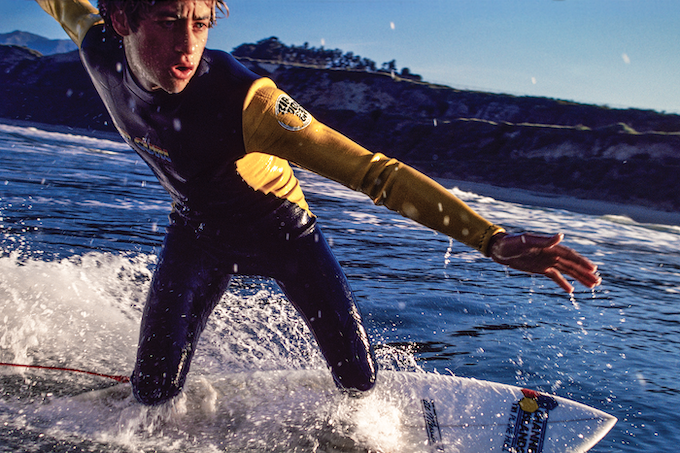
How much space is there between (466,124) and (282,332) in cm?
4305

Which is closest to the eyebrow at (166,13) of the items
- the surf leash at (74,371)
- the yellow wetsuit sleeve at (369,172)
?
the yellow wetsuit sleeve at (369,172)

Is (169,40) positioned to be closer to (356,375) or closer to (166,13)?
(166,13)

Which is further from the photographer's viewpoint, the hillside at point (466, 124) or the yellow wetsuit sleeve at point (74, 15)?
the hillside at point (466, 124)

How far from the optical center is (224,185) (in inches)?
97.7

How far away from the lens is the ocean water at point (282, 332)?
292 centimetres

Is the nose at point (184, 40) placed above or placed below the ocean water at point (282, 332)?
above

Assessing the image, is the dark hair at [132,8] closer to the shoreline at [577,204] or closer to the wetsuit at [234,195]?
the wetsuit at [234,195]

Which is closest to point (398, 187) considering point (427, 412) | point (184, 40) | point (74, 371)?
point (184, 40)

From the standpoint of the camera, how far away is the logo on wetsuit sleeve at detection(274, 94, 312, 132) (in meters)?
2.09

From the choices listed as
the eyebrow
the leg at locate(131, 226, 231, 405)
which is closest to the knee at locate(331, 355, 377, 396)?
the leg at locate(131, 226, 231, 405)

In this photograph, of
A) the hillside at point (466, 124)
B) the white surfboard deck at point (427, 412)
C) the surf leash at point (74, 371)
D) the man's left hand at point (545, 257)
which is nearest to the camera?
the man's left hand at point (545, 257)

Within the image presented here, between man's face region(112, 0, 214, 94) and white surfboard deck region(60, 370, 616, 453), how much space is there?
1.81 m

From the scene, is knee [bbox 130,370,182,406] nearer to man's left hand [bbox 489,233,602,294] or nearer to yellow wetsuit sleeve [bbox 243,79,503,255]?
yellow wetsuit sleeve [bbox 243,79,503,255]

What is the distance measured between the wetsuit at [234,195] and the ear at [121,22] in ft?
0.76
